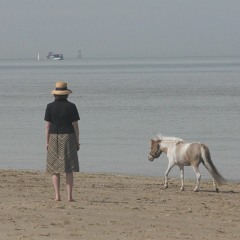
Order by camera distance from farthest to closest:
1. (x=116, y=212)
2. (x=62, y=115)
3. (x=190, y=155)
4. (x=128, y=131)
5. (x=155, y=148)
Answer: (x=128, y=131), (x=155, y=148), (x=190, y=155), (x=62, y=115), (x=116, y=212)

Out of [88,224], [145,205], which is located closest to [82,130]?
[145,205]

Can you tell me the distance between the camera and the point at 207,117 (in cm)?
4200


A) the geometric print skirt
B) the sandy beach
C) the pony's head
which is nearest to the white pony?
the pony's head

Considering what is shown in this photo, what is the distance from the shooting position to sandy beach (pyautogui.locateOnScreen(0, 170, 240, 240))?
10406 millimetres

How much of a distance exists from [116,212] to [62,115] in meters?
1.56

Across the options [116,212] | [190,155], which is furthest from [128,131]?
[116,212]

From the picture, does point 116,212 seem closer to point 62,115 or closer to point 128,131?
point 62,115

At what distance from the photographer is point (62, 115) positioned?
12.5 meters

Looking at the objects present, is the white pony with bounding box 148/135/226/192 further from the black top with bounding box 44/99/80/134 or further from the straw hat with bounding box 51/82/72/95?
the straw hat with bounding box 51/82/72/95

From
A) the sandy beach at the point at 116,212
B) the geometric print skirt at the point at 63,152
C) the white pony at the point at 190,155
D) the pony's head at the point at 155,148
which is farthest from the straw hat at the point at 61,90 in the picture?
the pony's head at the point at 155,148

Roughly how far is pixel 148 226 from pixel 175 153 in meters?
5.33

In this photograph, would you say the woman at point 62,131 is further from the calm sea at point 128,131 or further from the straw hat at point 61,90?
the calm sea at point 128,131

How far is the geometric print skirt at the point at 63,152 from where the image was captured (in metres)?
12.6

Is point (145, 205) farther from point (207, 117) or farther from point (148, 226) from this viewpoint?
point (207, 117)
